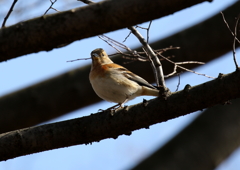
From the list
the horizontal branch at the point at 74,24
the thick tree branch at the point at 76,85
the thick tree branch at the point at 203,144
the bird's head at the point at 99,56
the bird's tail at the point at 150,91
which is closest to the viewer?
the horizontal branch at the point at 74,24

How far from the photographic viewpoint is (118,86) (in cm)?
563

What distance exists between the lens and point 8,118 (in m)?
6.95

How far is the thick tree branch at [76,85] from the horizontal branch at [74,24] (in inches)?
176

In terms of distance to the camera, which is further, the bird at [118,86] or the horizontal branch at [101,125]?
the bird at [118,86]

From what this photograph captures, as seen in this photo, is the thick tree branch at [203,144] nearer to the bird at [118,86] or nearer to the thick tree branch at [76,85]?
the bird at [118,86]

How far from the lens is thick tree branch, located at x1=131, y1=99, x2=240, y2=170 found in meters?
4.43

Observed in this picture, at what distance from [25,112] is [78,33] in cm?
485

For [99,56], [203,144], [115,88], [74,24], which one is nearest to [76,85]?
[99,56]

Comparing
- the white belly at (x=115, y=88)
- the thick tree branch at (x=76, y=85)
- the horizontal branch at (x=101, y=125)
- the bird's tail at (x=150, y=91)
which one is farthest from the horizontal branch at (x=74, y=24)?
the thick tree branch at (x=76, y=85)

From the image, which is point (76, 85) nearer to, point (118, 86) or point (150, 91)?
point (118, 86)

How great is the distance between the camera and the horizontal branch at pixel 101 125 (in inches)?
137

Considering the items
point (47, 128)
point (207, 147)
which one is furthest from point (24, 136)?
point (207, 147)

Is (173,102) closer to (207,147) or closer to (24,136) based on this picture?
(207,147)

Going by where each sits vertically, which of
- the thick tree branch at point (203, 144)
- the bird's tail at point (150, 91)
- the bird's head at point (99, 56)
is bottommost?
the thick tree branch at point (203, 144)
